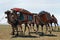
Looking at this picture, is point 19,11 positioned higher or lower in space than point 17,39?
higher

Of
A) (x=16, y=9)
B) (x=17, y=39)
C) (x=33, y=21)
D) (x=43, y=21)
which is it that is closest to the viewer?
(x=17, y=39)

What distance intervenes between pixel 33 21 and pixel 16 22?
269cm

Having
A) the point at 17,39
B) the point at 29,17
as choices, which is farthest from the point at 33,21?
the point at 17,39

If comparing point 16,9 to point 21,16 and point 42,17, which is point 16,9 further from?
point 42,17

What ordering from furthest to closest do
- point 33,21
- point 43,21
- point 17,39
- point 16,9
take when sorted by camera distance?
1. point 43,21
2. point 33,21
3. point 16,9
4. point 17,39

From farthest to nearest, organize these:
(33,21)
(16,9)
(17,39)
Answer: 1. (33,21)
2. (16,9)
3. (17,39)

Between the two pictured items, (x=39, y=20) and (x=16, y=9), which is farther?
(x=39, y=20)

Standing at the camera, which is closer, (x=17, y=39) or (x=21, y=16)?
(x=17, y=39)

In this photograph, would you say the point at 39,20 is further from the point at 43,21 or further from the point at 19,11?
the point at 19,11

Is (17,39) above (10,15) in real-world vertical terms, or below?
below

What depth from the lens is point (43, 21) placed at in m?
36.0

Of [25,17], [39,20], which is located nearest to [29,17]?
[25,17]

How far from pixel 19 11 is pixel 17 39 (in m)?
Answer: 3.28

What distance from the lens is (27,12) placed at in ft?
104
